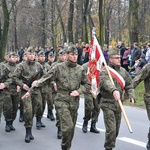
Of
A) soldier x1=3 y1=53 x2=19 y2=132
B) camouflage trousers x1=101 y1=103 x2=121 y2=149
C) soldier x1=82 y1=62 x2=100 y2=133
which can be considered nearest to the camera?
camouflage trousers x1=101 y1=103 x2=121 y2=149

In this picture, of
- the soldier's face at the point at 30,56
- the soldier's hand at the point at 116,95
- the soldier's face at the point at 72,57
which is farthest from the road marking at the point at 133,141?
the soldier's face at the point at 30,56

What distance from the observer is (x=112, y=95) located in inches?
263

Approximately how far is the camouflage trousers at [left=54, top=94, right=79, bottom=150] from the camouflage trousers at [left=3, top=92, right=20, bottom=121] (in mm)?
3277

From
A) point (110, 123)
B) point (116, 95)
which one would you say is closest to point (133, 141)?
point (110, 123)

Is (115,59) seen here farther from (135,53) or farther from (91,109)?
(135,53)

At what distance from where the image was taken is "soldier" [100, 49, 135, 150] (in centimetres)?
657

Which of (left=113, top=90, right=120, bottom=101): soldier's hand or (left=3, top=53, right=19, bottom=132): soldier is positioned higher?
(left=113, top=90, right=120, bottom=101): soldier's hand

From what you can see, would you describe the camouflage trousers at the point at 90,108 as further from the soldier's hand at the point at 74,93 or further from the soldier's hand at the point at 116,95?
the soldier's hand at the point at 116,95

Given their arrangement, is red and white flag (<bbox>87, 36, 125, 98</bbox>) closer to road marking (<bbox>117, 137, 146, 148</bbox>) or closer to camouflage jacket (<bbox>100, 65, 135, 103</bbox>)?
camouflage jacket (<bbox>100, 65, 135, 103</bbox>)

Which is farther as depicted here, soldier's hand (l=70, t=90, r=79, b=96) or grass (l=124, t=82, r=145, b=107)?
grass (l=124, t=82, r=145, b=107)

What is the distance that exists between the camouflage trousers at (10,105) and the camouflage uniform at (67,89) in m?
3.18

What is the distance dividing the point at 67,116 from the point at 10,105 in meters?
3.56

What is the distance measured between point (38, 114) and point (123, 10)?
120ft

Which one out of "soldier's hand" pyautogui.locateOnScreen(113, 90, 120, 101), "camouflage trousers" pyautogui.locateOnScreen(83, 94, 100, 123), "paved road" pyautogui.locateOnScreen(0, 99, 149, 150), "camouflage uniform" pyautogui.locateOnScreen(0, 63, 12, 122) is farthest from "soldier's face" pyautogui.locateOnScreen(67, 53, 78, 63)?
"camouflage trousers" pyautogui.locateOnScreen(83, 94, 100, 123)
